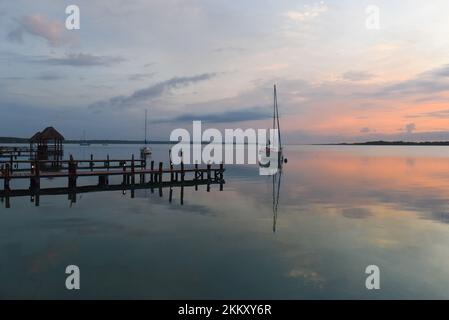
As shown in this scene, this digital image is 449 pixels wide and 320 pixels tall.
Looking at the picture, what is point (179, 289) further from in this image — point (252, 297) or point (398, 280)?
point (398, 280)

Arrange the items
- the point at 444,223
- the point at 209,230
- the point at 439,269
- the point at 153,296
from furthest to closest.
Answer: the point at 444,223, the point at 209,230, the point at 439,269, the point at 153,296

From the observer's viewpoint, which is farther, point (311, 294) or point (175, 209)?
point (175, 209)

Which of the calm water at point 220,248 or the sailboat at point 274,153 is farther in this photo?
the sailboat at point 274,153

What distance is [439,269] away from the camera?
534 inches

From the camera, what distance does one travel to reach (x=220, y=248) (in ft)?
51.6

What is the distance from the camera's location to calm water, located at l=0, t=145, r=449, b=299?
11.5 metres

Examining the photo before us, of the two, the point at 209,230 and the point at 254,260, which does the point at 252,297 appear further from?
the point at 209,230

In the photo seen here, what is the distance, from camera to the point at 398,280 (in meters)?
12.4

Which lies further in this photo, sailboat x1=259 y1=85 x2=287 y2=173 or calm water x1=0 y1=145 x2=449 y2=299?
sailboat x1=259 y1=85 x2=287 y2=173

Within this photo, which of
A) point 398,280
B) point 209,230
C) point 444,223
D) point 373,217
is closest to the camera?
point 398,280

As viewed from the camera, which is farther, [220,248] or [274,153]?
[274,153]

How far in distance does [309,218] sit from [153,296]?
14050 millimetres

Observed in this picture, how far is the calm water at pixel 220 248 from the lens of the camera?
11.5m

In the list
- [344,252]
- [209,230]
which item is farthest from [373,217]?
[209,230]
